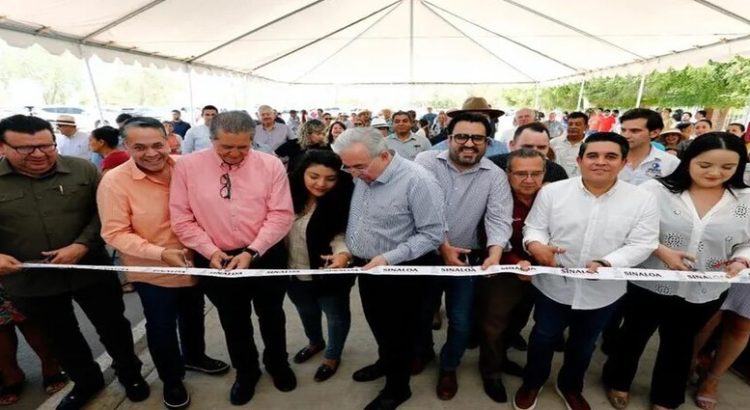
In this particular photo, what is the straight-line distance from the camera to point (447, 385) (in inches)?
103

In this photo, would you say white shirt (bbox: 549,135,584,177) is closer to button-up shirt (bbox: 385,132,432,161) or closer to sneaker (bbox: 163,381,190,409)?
button-up shirt (bbox: 385,132,432,161)

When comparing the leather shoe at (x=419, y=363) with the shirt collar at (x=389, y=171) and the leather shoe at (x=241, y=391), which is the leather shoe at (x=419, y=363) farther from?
the shirt collar at (x=389, y=171)

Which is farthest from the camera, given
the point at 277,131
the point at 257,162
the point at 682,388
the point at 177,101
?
the point at 177,101

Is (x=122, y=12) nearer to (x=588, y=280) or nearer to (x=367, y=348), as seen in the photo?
(x=367, y=348)

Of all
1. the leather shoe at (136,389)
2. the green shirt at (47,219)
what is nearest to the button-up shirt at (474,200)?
the green shirt at (47,219)

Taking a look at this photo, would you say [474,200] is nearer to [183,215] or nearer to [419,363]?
[419,363]

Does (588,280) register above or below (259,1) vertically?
below

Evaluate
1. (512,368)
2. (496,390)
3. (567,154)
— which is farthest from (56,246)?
(567,154)

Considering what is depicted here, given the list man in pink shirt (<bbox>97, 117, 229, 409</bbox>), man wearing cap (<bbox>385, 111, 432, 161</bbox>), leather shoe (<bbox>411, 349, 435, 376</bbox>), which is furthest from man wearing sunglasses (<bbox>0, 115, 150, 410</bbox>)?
man wearing cap (<bbox>385, 111, 432, 161</bbox>)

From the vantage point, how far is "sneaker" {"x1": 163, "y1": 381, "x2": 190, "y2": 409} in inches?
98.0

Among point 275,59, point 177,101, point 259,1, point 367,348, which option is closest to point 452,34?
point 275,59

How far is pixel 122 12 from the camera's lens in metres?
5.82

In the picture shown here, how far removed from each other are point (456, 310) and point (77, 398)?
8.41 ft

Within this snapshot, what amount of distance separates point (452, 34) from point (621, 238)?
11131mm
